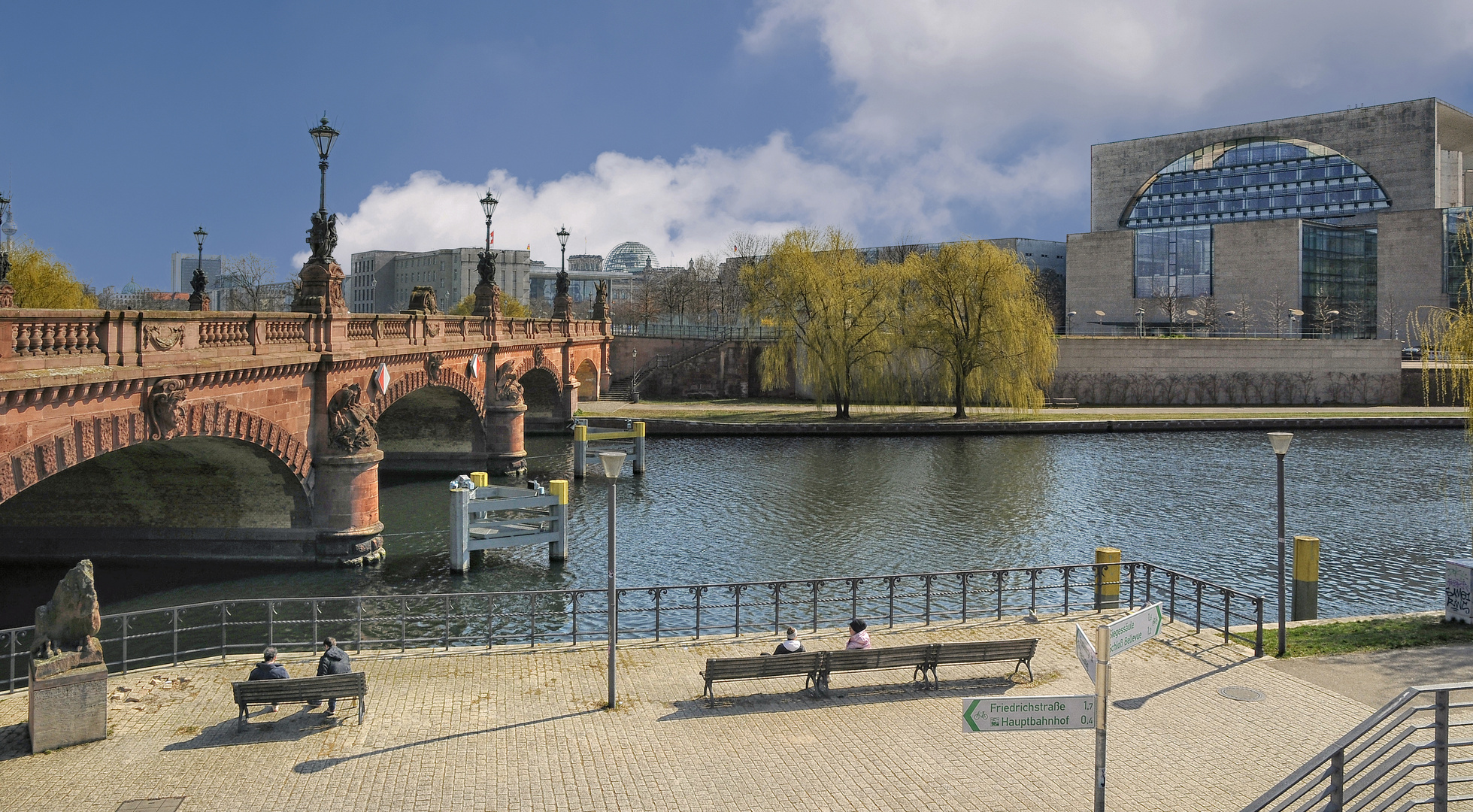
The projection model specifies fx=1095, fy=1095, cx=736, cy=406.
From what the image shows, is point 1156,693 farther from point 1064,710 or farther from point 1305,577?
point 1305,577

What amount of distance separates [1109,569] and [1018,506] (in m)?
16.2

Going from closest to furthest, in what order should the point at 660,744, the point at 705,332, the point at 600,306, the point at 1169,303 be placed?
1. the point at 660,744
2. the point at 600,306
3. the point at 705,332
4. the point at 1169,303

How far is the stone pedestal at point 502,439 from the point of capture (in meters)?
44.9

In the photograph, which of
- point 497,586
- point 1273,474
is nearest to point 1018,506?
point 1273,474

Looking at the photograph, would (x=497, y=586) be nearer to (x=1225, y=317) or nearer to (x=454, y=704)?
(x=454, y=704)

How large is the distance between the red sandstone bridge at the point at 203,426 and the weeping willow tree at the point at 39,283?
3082 cm

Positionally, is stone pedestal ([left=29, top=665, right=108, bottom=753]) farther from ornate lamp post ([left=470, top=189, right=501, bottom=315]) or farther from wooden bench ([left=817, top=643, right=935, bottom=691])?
ornate lamp post ([left=470, top=189, right=501, bottom=315])

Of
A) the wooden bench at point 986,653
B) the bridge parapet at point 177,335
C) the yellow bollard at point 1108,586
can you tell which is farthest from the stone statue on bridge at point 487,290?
the wooden bench at point 986,653

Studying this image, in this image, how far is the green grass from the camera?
17.1 meters

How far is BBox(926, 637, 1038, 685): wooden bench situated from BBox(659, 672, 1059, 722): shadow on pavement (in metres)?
0.26

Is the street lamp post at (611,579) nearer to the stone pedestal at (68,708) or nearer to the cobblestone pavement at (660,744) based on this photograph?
the cobblestone pavement at (660,744)

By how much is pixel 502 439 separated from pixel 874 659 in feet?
106

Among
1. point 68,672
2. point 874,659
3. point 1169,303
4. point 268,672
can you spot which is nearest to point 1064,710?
point 874,659

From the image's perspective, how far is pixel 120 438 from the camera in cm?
1914
